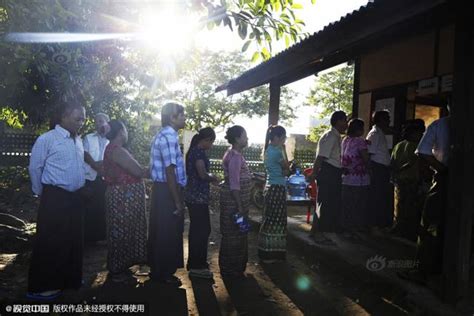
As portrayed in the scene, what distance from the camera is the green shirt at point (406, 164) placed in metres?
5.58

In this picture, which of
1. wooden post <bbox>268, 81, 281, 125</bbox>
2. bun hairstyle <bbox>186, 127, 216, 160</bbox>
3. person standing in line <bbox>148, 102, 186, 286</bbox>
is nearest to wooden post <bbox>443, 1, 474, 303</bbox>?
bun hairstyle <bbox>186, 127, 216, 160</bbox>

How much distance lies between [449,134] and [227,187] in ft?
7.58

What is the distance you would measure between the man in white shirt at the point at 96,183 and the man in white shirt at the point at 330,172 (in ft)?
9.46

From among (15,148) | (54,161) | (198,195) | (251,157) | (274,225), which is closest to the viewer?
(54,161)

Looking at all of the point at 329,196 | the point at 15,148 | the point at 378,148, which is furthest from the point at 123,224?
the point at 15,148

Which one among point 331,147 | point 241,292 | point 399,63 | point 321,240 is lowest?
point 241,292

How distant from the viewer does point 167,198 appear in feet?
14.3

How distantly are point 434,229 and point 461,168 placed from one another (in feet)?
2.33

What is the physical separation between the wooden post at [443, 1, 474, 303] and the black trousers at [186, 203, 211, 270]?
7.92 ft

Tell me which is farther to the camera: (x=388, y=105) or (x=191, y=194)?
(x=388, y=105)

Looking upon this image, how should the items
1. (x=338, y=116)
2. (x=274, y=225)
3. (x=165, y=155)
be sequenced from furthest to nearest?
(x=338, y=116)
(x=274, y=225)
(x=165, y=155)

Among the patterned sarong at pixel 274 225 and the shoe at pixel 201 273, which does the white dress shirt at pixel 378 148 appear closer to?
the patterned sarong at pixel 274 225

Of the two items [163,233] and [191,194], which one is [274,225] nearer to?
[191,194]

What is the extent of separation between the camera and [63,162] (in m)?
3.75
